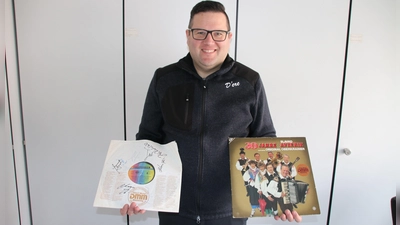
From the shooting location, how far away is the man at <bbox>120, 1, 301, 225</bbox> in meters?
1.01

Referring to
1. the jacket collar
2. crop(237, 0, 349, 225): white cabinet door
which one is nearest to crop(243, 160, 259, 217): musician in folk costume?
the jacket collar

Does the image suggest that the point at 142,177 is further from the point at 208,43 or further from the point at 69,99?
the point at 69,99

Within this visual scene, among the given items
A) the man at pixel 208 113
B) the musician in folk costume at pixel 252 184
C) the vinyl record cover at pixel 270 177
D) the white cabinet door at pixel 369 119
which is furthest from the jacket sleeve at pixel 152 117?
the white cabinet door at pixel 369 119

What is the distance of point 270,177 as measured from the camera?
97cm

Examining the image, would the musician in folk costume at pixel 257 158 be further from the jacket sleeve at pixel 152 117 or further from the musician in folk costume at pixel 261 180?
the jacket sleeve at pixel 152 117

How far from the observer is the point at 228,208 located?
107 centimetres

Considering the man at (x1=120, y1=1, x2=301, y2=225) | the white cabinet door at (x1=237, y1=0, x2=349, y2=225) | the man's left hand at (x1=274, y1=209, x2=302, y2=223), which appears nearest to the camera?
the man's left hand at (x1=274, y1=209, x2=302, y2=223)

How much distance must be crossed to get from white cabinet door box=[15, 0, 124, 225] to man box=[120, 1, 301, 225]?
667 millimetres

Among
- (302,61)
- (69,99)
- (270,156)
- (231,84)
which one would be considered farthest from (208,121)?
(69,99)

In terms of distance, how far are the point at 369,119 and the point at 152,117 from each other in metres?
1.48

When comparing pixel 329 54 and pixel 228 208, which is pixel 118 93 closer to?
pixel 228 208

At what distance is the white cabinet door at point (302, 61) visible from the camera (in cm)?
145

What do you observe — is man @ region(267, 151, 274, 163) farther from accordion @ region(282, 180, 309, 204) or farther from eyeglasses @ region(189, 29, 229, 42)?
eyeglasses @ region(189, 29, 229, 42)

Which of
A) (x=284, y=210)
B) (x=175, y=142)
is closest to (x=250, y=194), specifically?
(x=284, y=210)
